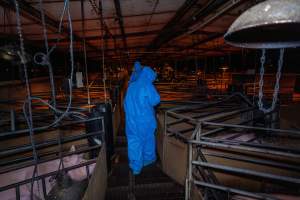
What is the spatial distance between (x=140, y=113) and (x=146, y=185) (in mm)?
1329

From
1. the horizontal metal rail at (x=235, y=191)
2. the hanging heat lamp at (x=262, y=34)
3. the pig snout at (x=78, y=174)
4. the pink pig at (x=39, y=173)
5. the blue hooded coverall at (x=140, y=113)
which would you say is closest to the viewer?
the hanging heat lamp at (x=262, y=34)

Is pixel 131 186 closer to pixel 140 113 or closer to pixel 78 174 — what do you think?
pixel 78 174

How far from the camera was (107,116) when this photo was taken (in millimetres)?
4176

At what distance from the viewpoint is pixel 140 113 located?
401 cm

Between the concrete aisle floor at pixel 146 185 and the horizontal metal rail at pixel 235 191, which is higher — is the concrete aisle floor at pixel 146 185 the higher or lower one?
the lower one

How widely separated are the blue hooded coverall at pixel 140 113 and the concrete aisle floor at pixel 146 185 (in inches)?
9.9

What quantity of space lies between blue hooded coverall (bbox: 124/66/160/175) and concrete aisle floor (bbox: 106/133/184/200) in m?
0.25

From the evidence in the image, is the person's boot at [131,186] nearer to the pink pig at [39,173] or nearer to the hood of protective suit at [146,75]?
the pink pig at [39,173]

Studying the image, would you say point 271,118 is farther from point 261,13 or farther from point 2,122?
point 2,122

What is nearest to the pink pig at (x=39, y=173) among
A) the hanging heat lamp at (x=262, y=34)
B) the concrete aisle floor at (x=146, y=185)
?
the concrete aisle floor at (x=146, y=185)

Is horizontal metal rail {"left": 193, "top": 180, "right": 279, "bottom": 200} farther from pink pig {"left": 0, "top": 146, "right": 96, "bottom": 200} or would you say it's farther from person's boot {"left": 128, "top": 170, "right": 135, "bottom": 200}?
pink pig {"left": 0, "top": 146, "right": 96, "bottom": 200}


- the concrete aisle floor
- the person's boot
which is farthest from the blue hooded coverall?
the concrete aisle floor

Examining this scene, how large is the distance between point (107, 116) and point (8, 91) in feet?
16.6

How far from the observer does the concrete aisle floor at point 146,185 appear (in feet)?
11.9
